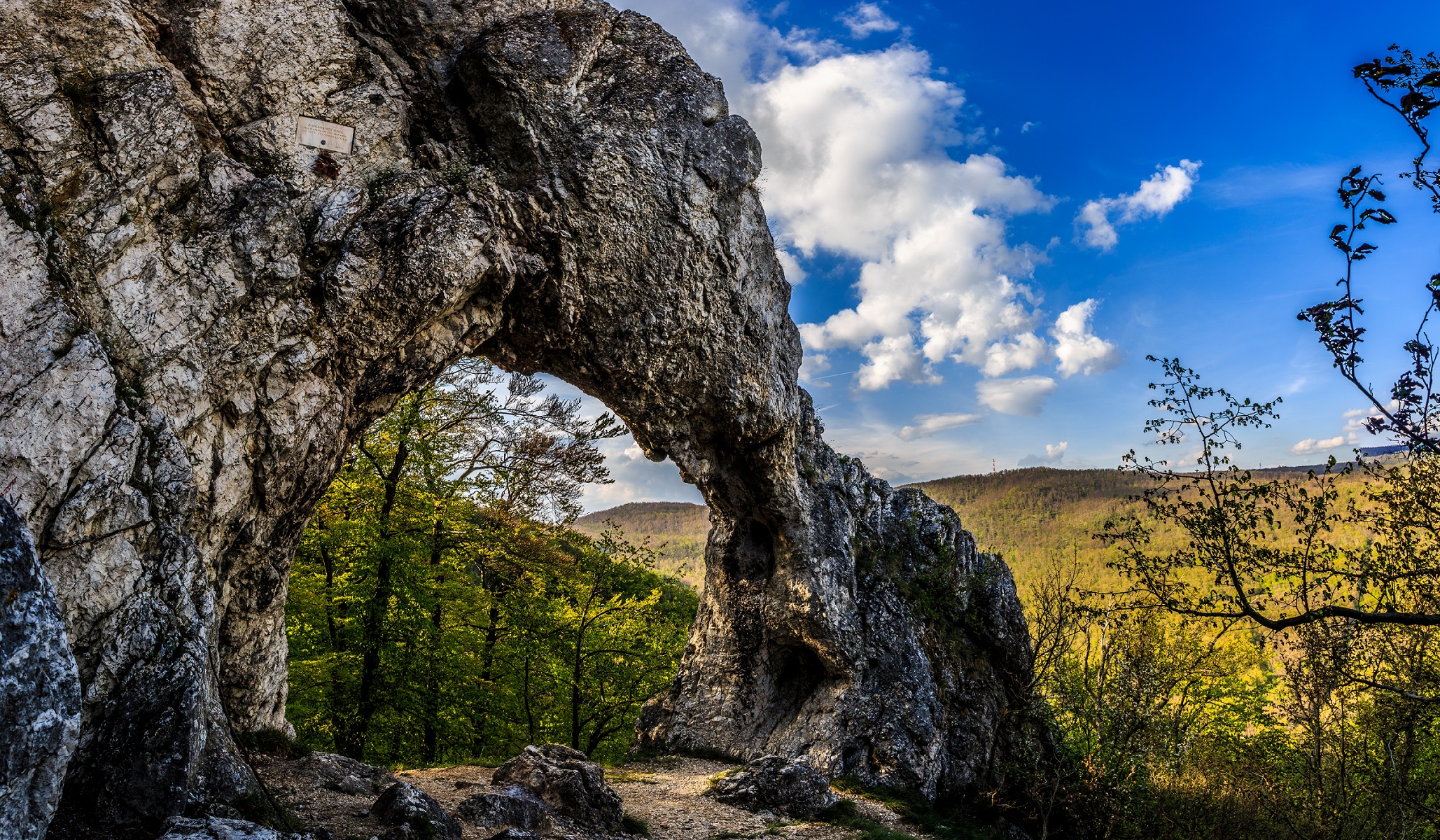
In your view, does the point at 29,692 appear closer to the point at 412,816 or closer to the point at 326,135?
the point at 412,816

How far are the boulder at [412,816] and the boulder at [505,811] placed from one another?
76cm

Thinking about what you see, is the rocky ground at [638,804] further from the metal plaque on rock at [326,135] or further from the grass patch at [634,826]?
the metal plaque on rock at [326,135]

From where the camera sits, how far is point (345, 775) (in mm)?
9789

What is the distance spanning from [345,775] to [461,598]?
8462 mm

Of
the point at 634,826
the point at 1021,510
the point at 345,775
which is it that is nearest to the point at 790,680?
the point at 634,826

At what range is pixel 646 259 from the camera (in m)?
12.9

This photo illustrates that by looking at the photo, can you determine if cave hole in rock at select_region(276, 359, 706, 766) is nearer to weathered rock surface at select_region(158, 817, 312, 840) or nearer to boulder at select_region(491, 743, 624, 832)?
boulder at select_region(491, 743, 624, 832)

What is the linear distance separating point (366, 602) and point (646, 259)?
31.4 ft

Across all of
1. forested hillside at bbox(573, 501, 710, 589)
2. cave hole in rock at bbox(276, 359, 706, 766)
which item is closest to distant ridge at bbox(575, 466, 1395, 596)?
forested hillside at bbox(573, 501, 710, 589)

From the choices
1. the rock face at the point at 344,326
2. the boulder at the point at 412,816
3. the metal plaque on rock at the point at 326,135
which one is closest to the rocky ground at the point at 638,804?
the boulder at the point at 412,816

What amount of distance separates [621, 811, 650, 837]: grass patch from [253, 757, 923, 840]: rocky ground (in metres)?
0.16

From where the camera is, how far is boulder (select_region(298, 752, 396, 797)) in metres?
9.45

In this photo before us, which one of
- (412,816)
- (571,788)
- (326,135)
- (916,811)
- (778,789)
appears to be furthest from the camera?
(916,811)

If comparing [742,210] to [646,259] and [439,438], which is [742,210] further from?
[439,438]
